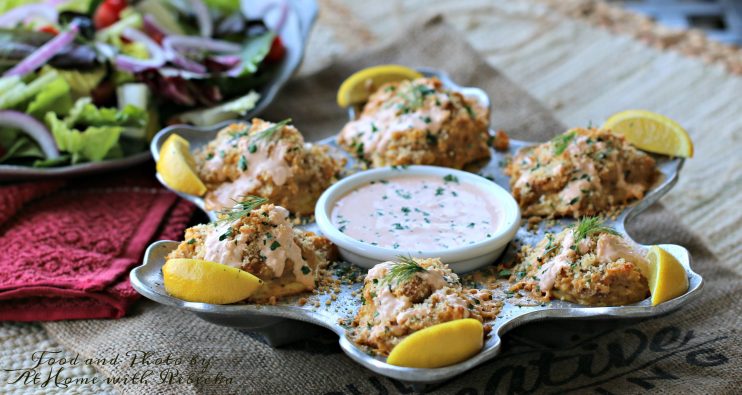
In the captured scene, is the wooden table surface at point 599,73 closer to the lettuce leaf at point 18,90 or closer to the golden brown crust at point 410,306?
the golden brown crust at point 410,306

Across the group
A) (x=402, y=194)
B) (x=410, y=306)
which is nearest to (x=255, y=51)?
(x=402, y=194)

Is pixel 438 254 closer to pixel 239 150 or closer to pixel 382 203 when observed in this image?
pixel 382 203

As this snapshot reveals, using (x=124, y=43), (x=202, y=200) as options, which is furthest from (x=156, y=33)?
(x=202, y=200)

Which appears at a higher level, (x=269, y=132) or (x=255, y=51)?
(x=269, y=132)

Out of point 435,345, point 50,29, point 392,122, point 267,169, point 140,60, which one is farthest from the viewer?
point 50,29

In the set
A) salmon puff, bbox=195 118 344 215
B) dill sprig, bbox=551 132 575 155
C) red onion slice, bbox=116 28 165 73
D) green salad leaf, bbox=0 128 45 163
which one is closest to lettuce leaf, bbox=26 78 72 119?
green salad leaf, bbox=0 128 45 163

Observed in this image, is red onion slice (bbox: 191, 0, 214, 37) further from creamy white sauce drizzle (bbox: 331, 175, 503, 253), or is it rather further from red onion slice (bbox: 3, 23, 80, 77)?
creamy white sauce drizzle (bbox: 331, 175, 503, 253)

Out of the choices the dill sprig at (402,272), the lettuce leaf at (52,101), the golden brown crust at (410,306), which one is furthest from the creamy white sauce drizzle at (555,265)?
the lettuce leaf at (52,101)

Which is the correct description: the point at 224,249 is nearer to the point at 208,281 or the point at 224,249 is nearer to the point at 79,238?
the point at 208,281
